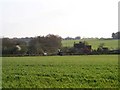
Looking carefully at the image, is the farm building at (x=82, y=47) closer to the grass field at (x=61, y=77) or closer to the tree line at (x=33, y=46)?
the tree line at (x=33, y=46)

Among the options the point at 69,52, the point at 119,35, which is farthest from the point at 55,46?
the point at 119,35

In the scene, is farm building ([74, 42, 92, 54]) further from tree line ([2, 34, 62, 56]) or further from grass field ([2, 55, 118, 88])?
grass field ([2, 55, 118, 88])

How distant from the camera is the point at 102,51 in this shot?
3851 inches

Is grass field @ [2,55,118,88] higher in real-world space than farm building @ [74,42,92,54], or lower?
lower

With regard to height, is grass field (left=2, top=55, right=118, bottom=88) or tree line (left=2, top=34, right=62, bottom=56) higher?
tree line (left=2, top=34, right=62, bottom=56)

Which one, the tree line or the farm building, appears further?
the farm building

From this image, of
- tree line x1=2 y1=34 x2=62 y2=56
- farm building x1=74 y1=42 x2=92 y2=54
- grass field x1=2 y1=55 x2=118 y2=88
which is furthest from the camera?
farm building x1=74 y1=42 x2=92 y2=54

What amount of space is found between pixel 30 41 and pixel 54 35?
13.3 metres

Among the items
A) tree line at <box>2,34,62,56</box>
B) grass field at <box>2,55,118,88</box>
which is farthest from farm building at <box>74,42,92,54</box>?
grass field at <box>2,55,118,88</box>

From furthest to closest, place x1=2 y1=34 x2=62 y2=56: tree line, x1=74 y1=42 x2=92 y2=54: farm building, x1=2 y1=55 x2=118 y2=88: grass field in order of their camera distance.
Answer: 1. x1=74 y1=42 x2=92 y2=54: farm building
2. x1=2 y1=34 x2=62 y2=56: tree line
3. x1=2 y1=55 x2=118 y2=88: grass field

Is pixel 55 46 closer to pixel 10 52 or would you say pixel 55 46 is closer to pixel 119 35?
pixel 10 52

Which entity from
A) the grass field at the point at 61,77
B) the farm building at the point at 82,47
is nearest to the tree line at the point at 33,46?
the farm building at the point at 82,47

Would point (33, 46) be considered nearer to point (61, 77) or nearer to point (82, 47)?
point (82, 47)

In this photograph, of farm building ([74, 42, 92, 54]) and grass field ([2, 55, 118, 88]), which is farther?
farm building ([74, 42, 92, 54])
